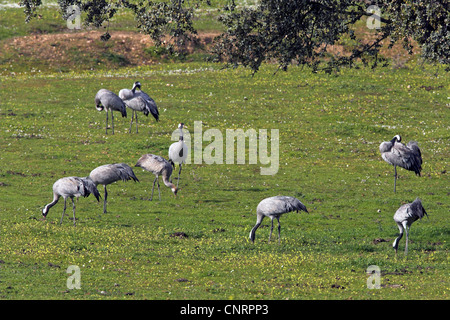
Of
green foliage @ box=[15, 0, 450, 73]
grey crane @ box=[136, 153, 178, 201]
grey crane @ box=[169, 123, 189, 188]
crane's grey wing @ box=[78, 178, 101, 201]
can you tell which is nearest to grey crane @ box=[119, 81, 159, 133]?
grey crane @ box=[169, 123, 189, 188]

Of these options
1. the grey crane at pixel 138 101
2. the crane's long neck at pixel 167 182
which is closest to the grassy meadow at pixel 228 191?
the crane's long neck at pixel 167 182

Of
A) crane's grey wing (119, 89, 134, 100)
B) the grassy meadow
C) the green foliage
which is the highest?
the green foliage

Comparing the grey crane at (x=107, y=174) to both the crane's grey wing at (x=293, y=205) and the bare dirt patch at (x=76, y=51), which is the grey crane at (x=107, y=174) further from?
the bare dirt patch at (x=76, y=51)

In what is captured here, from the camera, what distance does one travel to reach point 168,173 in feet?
87.7

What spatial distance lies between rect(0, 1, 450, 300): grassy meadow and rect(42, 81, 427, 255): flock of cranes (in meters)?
0.89

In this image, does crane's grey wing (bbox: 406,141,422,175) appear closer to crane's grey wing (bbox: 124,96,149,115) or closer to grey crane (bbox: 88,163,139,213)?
grey crane (bbox: 88,163,139,213)

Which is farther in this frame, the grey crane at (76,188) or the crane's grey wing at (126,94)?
the crane's grey wing at (126,94)

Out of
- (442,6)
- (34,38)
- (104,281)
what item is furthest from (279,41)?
(34,38)

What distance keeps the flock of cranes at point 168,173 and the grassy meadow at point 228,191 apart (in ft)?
2.91

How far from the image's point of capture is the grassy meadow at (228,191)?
16.1 meters

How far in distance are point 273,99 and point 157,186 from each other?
19.1m

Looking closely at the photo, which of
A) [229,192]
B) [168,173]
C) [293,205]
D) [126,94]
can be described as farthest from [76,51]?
[293,205]

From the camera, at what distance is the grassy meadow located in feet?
52.9

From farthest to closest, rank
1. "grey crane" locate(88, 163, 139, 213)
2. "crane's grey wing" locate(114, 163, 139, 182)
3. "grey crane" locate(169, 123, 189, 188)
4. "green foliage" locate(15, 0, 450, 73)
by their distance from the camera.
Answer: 1. "grey crane" locate(169, 123, 189, 188)
2. "crane's grey wing" locate(114, 163, 139, 182)
3. "grey crane" locate(88, 163, 139, 213)
4. "green foliage" locate(15, 0, 450, 73)
